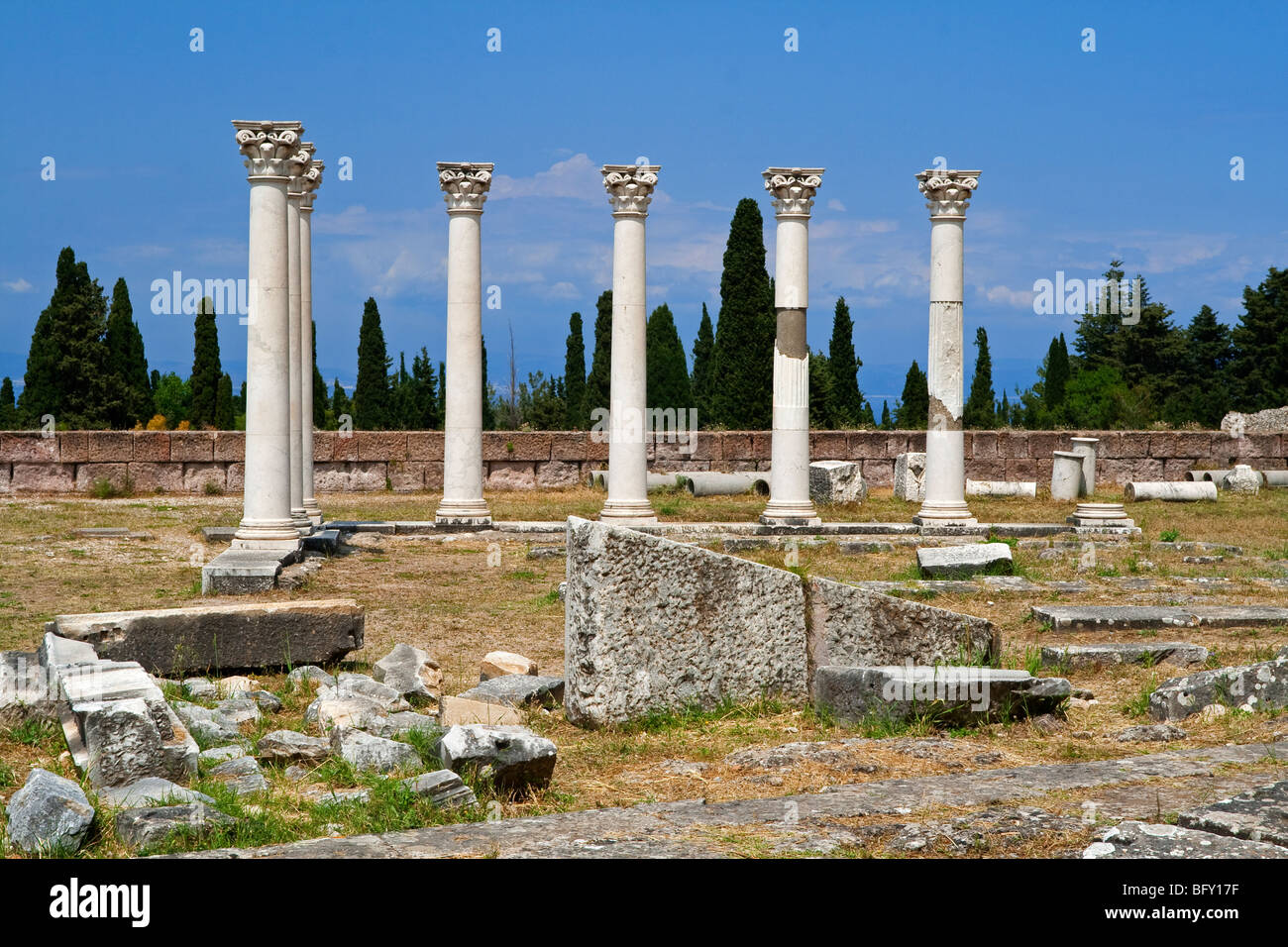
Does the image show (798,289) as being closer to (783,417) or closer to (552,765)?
(783,417)

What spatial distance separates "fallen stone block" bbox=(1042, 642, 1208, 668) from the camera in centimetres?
1017

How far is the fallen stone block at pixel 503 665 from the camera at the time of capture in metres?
10.4

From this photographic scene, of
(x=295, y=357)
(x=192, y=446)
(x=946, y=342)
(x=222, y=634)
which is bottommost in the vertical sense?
(x=222, y=634)

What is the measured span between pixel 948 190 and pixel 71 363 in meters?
34.3

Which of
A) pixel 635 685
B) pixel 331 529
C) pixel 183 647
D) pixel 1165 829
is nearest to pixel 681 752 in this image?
pixel 635 685

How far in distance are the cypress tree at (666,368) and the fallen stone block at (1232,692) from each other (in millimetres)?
40392

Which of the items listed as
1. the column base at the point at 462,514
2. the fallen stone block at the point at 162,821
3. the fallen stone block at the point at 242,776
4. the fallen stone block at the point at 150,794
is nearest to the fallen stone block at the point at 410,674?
the fallen stone block at the point at 242,776

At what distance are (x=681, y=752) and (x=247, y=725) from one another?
2.80 metres

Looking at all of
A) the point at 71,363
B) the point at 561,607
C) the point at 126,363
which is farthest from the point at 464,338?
the point at 126,363

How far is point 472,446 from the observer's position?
21.2m

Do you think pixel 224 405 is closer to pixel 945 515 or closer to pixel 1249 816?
pixel 945 515

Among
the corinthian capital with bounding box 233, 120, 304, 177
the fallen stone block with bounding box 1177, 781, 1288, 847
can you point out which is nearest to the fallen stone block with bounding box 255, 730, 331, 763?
the fallen stone block with bounding box 1177, 781, 1288, 847

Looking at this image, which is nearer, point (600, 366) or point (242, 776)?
point (242, 776)

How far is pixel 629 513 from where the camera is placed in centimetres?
2061
